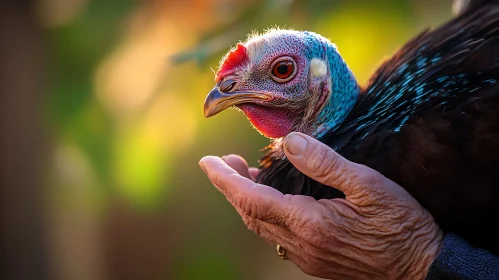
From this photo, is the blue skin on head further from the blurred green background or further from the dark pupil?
the blurred green background

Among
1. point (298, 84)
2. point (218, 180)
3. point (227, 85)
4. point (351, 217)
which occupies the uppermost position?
point (227, 85)

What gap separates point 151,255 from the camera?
15.0 feet

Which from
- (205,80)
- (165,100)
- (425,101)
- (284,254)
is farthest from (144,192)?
(425,101)

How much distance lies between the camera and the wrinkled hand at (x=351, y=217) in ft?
4.22

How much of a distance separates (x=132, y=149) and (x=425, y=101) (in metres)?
2.97

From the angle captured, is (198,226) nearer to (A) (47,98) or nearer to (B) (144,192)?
(B) (144,192)

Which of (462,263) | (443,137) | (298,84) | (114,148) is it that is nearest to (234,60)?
(298,84)

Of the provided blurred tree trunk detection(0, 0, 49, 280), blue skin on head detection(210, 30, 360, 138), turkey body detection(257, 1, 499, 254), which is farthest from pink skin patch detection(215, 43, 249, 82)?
blurred tree trunk detection(0, 0, 49, 280)

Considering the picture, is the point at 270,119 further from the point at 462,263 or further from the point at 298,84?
the point at 462,263

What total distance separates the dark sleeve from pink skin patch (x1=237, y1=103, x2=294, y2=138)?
55cm

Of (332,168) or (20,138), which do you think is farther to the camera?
(20,138)

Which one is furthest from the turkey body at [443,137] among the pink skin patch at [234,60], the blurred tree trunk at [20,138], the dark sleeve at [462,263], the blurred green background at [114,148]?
the blurred tree trunk at [20,138]

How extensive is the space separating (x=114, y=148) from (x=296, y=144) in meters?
3.02

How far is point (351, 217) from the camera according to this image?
132cm
